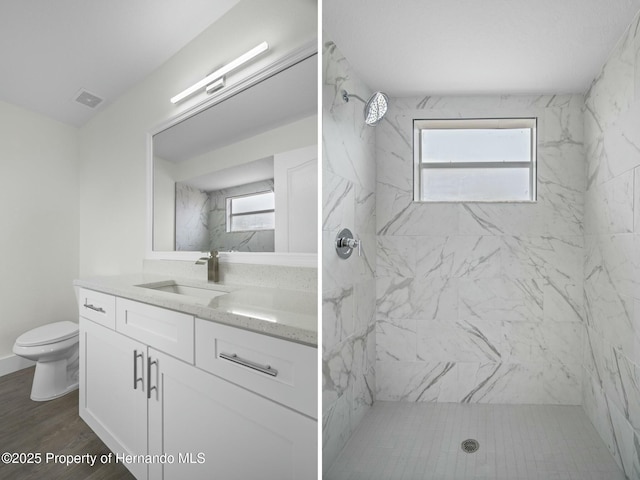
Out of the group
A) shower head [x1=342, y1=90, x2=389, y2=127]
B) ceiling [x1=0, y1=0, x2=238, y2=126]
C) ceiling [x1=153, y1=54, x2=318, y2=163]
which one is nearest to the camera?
ceiling [x1=0, y1=0, x2=238, y2=126]

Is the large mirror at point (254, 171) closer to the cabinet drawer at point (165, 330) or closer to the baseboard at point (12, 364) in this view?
the cabinet drawer at point (165, 330)

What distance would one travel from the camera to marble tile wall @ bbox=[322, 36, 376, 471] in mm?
487

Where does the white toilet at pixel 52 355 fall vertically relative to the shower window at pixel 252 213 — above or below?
below

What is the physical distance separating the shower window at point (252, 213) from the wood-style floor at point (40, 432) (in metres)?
0.36

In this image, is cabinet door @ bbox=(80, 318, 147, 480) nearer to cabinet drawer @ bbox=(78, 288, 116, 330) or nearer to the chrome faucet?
cabinet drawer @ bbox=(78, 288, 116, 330)

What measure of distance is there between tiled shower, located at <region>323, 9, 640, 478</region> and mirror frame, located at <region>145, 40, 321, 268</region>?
0.13 meters

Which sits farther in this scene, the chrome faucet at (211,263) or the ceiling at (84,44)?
the chrome faucet at (211,263)

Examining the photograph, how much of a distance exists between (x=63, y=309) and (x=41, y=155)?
197 mm

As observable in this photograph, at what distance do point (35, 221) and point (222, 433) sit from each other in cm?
44

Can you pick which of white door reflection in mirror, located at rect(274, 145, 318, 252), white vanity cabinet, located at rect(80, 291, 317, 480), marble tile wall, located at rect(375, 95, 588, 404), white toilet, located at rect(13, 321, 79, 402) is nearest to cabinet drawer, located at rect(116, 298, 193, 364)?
white vanity cabinet, located at rect(80, 291, 317, 480)

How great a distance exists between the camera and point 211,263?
2.03 ft

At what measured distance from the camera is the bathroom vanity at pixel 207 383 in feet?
1.63

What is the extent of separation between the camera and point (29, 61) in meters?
0.35

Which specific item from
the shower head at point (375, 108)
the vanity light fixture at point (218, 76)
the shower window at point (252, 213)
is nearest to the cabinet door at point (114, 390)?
the shower window at point (252, 213)
